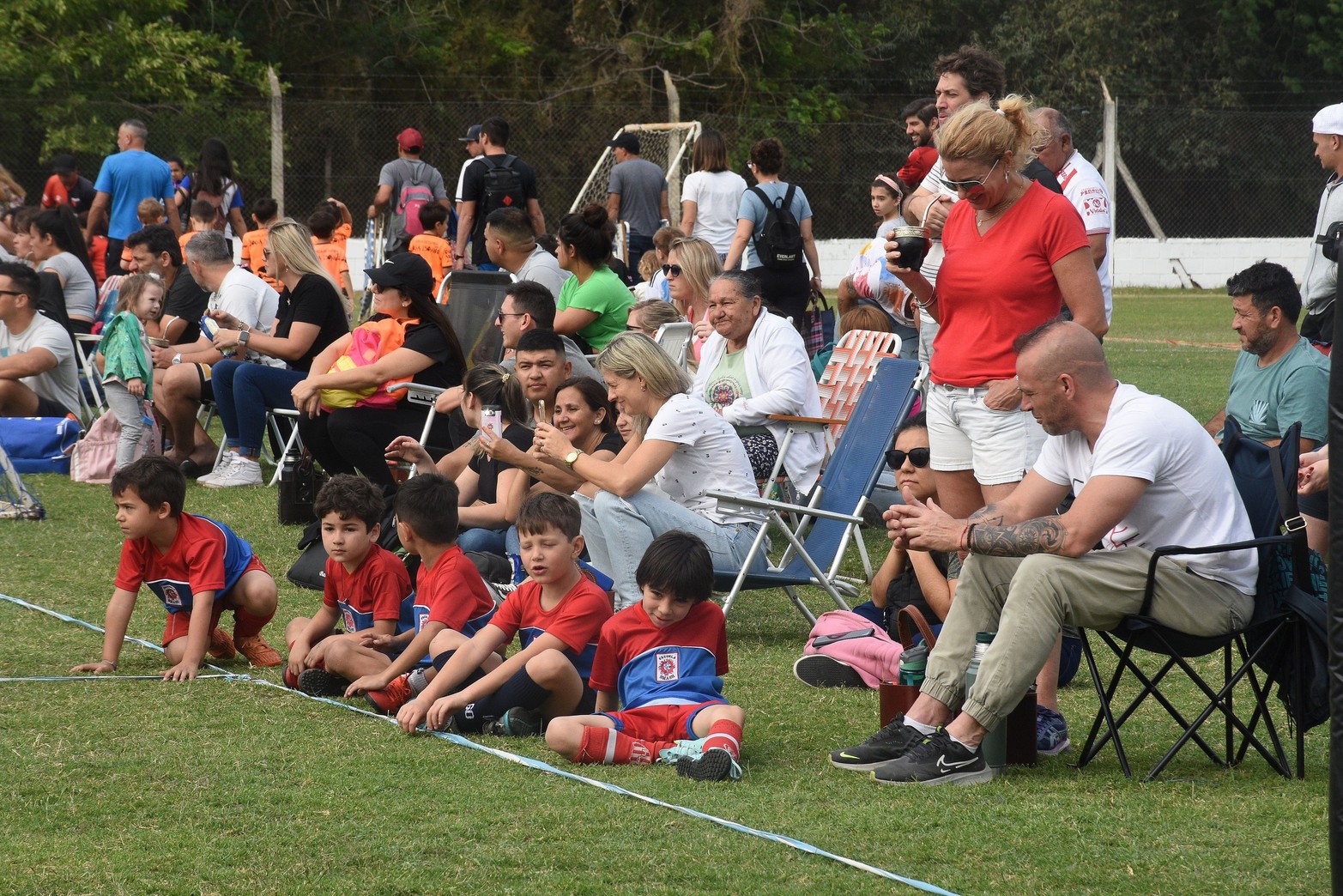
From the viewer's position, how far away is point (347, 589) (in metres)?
4.91

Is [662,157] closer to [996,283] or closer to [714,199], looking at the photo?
[714,199]

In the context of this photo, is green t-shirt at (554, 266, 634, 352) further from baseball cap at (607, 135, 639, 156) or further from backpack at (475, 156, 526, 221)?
baseball cap at (607, 135, 639, 156)

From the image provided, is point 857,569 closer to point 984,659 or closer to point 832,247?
point 984,659

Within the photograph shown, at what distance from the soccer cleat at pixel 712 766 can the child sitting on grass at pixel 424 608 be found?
91 centimetres

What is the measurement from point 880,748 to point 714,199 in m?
8.28

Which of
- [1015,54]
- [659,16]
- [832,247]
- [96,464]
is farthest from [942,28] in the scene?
[96,464]

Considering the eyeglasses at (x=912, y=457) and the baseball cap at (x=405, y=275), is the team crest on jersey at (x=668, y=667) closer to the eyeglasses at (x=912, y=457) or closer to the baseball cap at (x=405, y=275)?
the eyeglasses at (x=912, y=457)

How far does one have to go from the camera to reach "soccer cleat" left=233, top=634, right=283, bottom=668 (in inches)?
207

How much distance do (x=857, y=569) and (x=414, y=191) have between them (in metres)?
9.55

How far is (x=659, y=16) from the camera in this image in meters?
31.4

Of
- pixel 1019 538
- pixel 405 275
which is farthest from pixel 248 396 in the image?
pixel 1019 538

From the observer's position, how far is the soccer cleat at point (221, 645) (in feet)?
17.3

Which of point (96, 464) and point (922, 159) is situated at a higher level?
point (922, 159)

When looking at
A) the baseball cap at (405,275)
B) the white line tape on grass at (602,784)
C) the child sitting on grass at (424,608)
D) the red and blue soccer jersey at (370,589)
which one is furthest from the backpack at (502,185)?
the child sitting on grass at (424,608)
